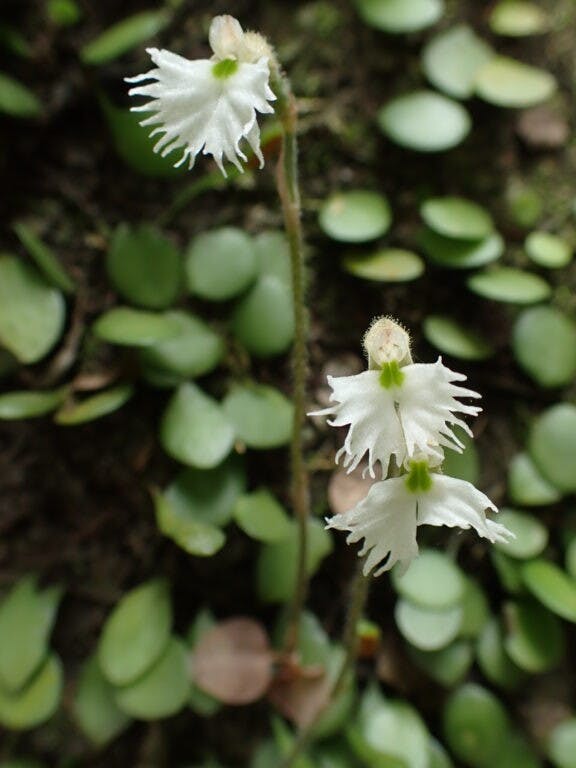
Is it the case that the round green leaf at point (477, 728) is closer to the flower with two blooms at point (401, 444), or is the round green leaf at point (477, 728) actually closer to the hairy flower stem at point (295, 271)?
the hairy flower stem at point (295, 271)

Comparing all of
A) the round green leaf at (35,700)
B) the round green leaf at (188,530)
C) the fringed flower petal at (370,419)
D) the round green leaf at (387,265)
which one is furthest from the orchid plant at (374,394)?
the round green leaf at (35,700)

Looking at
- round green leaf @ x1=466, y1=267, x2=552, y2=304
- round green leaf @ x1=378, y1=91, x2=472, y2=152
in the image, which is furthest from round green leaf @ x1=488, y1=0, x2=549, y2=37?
round green leaf @ x1=466, y1=267, x2=552, y2=304

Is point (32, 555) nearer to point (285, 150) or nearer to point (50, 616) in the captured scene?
point (50, 616)

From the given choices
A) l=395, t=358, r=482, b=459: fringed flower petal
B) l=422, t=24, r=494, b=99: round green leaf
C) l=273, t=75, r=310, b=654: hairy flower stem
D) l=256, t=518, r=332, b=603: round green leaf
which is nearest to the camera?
l=395, t=358, r=482, b=459: fringed flower petal

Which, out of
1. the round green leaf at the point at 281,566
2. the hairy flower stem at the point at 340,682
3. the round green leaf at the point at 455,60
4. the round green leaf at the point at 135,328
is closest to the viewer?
the hairy flower stem at the point at 340,682

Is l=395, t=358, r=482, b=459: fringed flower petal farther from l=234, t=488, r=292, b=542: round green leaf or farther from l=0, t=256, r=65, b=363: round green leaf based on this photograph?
l=0, t=256, r=65, b=363: round green leaf

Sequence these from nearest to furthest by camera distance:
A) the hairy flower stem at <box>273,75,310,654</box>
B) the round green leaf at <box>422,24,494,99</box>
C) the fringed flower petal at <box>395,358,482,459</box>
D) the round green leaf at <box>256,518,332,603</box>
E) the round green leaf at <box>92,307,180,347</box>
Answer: the fringed flower petal at <box>395,358,482,459</box>
the hairy flower stem at <box>273,75,310,654</box>
the round green leaf at <box>92,307,180,347</box>
the round green leaf at <box>256,518,332,603</box>
the round green leaf at <box>422,24,494,99</box>
